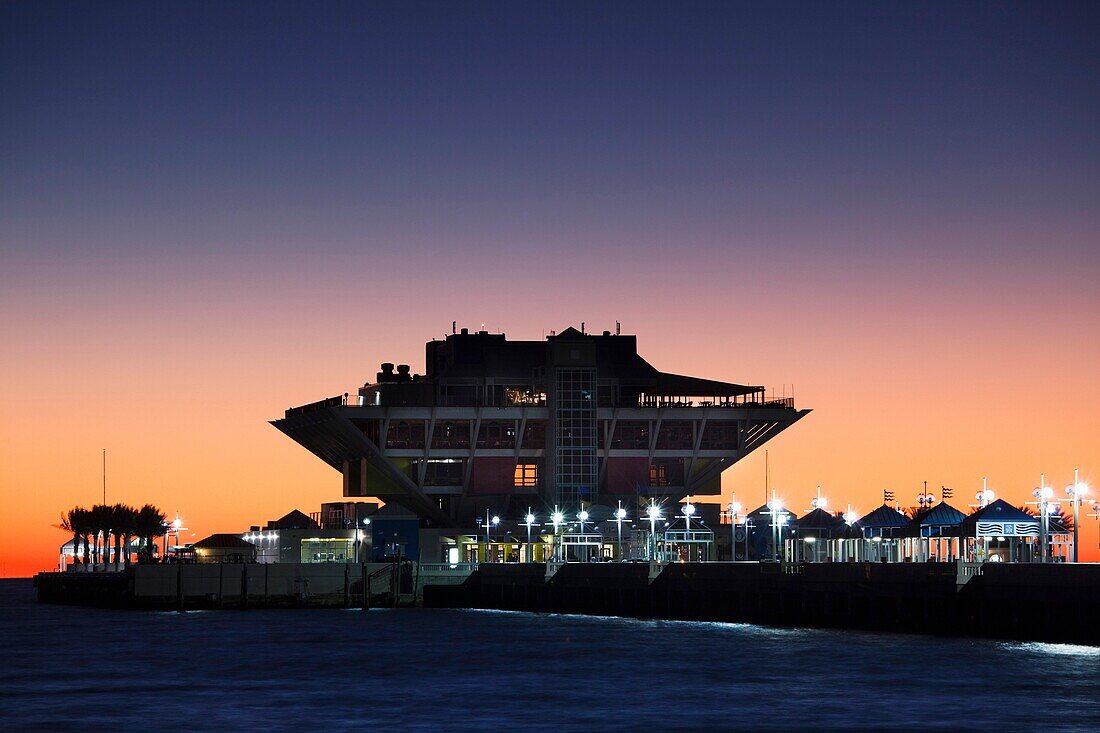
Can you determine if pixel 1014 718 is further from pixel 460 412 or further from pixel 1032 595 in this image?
pixel 460 412

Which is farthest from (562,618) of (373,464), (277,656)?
(373,464)

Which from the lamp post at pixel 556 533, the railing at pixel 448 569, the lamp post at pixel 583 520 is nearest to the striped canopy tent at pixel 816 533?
the lamp post at pixel 583 520

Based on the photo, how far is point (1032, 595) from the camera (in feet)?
265

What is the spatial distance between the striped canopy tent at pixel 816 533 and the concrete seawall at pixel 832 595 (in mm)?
12097

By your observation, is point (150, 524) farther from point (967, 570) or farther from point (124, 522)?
point (967, 570)

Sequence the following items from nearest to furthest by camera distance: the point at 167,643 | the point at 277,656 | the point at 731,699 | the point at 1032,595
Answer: the point at 731,699, the point at 1032,595, the point at 277,656, the point at 167,643

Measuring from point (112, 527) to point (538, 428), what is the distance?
47.0 m

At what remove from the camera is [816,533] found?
151500mm

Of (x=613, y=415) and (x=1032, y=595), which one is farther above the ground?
(x=613, y=415)

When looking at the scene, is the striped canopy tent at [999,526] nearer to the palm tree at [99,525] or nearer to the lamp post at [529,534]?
the lamp post at [529,534]

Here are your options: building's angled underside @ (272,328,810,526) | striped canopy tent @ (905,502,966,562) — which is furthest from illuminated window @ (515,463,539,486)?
striped canopy tent @ (905,502,966,562)

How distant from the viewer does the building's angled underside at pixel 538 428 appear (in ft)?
543

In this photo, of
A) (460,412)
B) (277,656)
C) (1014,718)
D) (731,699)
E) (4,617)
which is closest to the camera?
(1014,718)

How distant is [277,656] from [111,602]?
62964 mm
